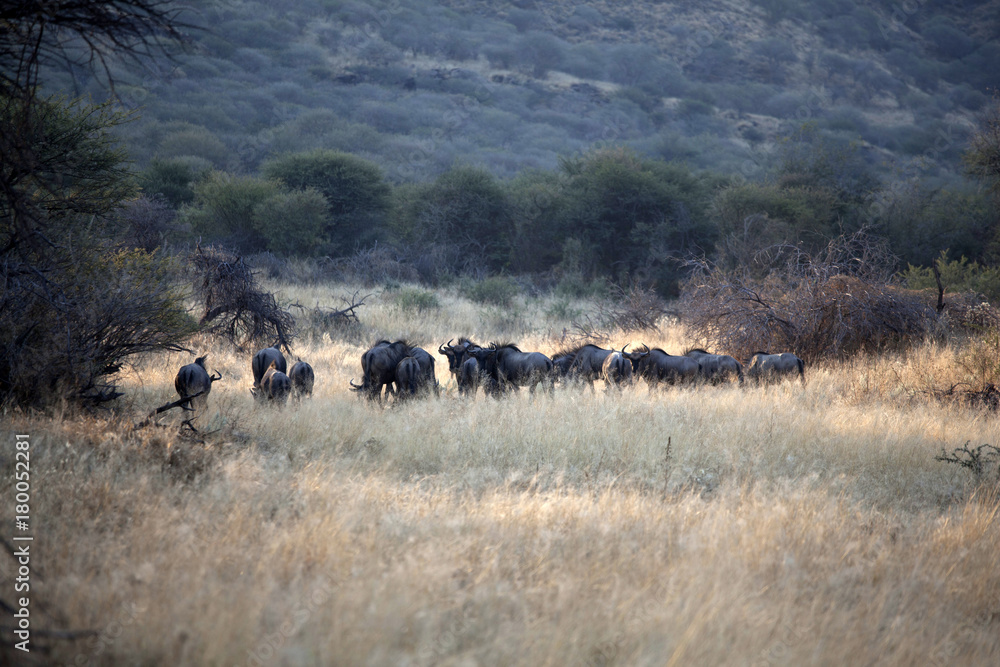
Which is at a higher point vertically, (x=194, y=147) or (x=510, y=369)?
(x=194, y=147)

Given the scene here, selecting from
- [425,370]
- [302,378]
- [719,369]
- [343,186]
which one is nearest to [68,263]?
[302,378]

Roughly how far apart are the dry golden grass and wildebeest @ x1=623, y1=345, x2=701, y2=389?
2412 mm

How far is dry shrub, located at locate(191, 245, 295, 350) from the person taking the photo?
34.8 feet

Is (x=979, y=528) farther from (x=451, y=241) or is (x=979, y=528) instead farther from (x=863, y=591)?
(x=451, y=241)

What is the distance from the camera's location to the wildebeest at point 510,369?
887 centimetres

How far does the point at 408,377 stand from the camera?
26.3ft

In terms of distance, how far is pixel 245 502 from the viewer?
12.0 ft

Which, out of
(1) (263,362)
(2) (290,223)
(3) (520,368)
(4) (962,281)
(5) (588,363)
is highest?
(4) (962,281)

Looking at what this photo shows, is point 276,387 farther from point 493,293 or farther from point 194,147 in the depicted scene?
point 194,147

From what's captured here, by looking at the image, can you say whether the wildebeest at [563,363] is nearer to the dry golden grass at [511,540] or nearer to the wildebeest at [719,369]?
the wildebeest at [719,369]

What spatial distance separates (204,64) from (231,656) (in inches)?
2266

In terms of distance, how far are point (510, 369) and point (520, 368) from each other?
164 mm

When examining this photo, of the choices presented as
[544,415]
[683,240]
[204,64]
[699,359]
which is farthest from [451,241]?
[204,64]

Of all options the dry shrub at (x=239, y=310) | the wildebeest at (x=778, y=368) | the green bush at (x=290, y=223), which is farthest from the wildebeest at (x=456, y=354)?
the green bush at (x=290, y=223)
